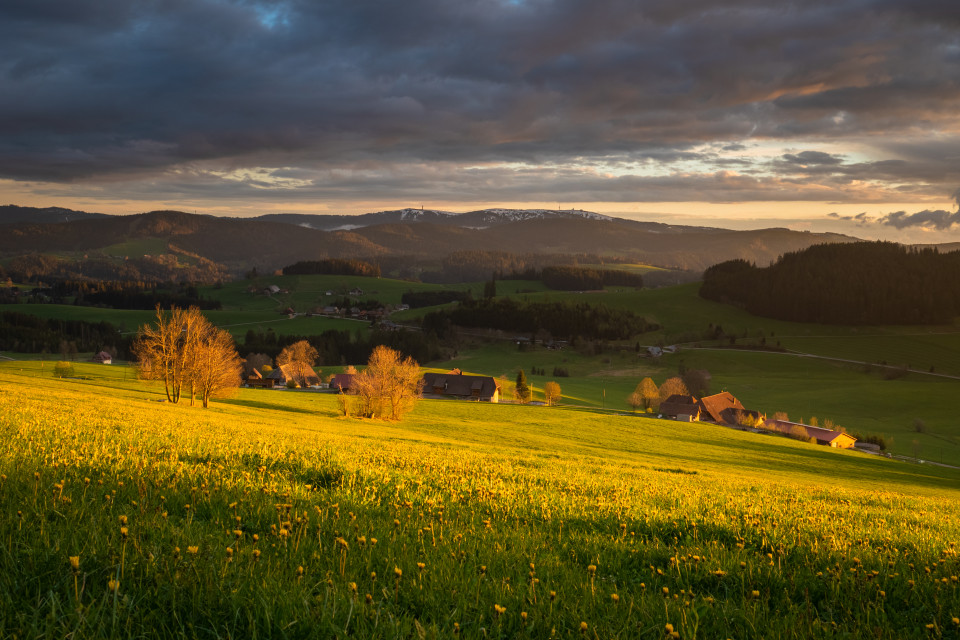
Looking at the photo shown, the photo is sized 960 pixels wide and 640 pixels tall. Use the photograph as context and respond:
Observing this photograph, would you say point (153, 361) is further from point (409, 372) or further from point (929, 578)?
point (929, 578)

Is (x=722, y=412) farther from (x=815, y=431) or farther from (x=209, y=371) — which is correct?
(x=209, y=371)

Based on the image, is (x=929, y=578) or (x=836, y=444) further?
(x=836, y=444)

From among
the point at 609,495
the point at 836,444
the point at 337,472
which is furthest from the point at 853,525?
the point at 836,444

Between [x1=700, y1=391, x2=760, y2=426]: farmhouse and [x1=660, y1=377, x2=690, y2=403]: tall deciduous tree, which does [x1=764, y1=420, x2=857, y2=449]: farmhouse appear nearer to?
[x1=700, y1=391, x2=760, y2=426]: farmhouse

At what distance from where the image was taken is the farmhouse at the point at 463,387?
11706 centimetres

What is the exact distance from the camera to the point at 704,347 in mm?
186750

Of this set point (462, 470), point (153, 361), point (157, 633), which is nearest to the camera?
point (157, 633)

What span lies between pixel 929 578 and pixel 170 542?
7.16 meters

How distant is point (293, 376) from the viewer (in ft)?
403

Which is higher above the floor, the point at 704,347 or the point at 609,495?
the point at 609,495

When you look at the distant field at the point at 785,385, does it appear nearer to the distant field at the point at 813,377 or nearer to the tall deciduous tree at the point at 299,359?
the distant field at the point at 813,377

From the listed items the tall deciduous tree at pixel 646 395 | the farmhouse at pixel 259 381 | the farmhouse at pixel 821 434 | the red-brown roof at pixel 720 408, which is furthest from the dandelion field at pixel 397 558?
the farmhouse at pixel 259 381

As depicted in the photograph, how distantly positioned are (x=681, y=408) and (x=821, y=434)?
2339 centimetres

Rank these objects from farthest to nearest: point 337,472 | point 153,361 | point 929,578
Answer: point 153,361 < point 337,472 < point 929,578
